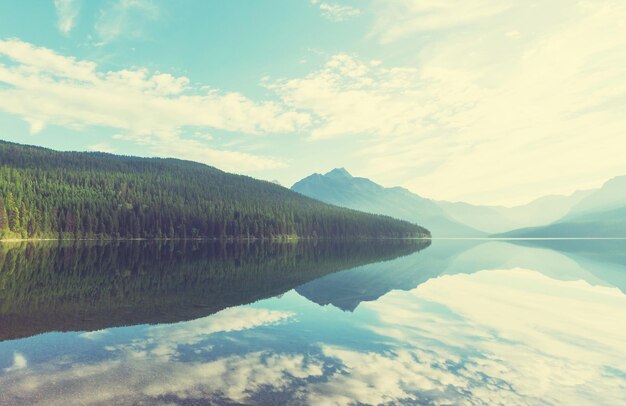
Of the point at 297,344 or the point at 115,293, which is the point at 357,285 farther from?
the point at 115,293

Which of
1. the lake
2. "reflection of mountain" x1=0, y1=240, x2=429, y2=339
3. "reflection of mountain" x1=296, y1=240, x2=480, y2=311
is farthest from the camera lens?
"reflection of mountain" x1=296, y1=240, x2=480, y2=311

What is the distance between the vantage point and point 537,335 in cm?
2845

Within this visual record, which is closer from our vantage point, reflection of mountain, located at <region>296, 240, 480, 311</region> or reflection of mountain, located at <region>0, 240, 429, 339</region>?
reflection of mountain, located at <region>0, 240, 429, 339</region>

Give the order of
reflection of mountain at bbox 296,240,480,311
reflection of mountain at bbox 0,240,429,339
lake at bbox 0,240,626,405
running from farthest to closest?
reflection of mountain at bbox 296,240,480,311, reflection of mountain at bbox 0,240,429,339, lake at bbox 0,240,626,405

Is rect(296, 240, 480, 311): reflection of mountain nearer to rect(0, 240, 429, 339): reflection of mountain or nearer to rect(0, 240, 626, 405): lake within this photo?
rect(0, 240, 626, 405): lake

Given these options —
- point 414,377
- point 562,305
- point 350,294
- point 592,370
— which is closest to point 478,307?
point 562,305

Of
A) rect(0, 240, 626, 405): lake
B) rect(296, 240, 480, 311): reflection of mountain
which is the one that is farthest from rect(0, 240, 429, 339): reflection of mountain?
rect(296, 240, 480, 311): reflection of mountain

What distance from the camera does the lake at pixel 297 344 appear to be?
1662 cm

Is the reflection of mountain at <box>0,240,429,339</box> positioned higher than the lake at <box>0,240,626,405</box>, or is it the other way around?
the reflection of mountain at <box>0,240,429,339</box>

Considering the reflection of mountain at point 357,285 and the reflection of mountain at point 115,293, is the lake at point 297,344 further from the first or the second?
the reflection of mountain at point 357,285

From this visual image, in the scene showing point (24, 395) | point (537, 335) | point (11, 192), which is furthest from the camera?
point (11, 192)

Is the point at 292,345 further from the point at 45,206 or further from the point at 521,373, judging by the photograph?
the point at 45,206

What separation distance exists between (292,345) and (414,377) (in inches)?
317

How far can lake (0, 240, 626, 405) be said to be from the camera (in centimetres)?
1662
